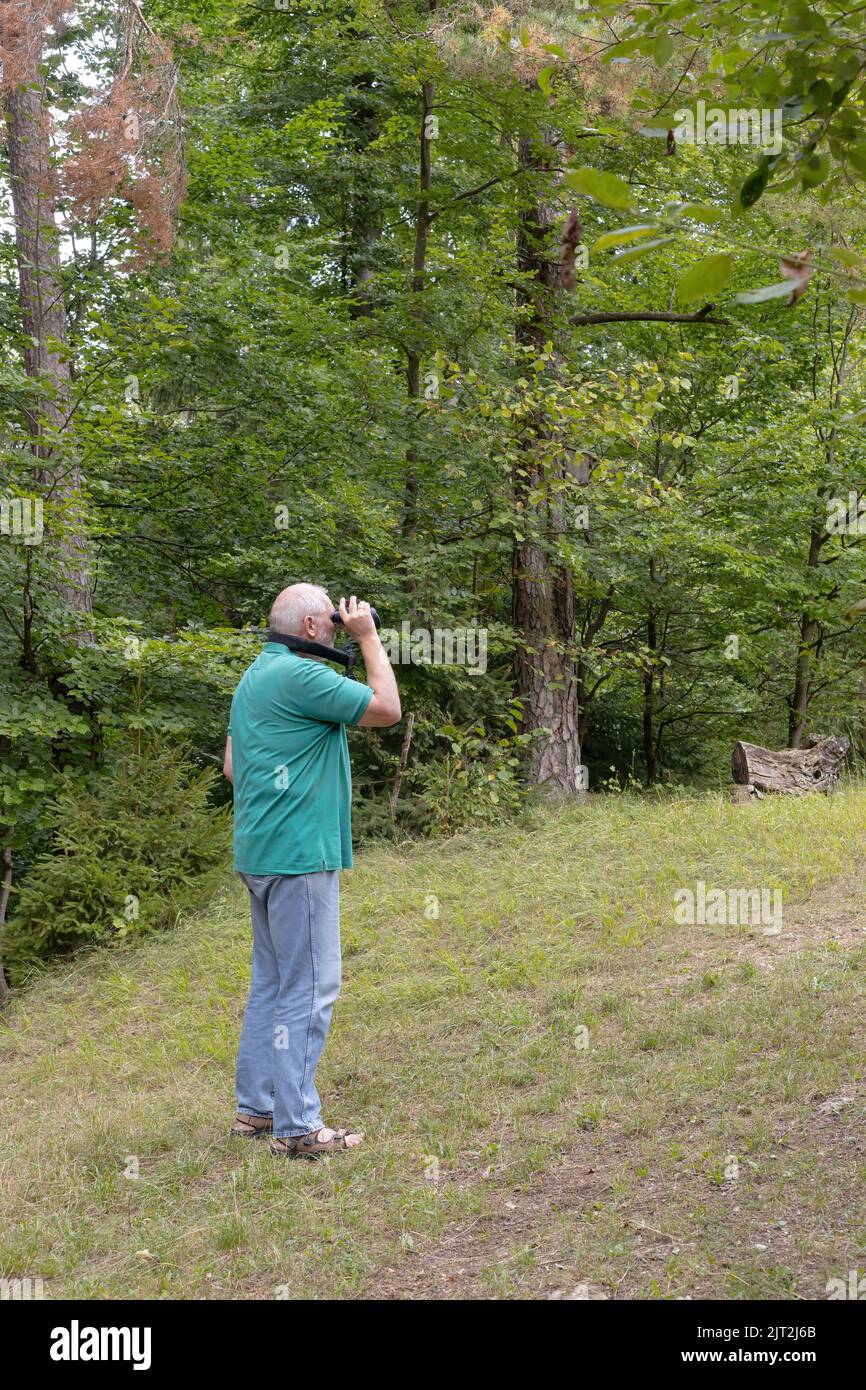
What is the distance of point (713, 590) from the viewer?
13906 millimetres

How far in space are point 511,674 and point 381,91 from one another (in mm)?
7091

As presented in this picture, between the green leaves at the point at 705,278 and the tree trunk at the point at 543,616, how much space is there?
30.8 ft

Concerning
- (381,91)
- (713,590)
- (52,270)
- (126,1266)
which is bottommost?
(126,1266)

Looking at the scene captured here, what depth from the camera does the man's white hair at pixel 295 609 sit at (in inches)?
188

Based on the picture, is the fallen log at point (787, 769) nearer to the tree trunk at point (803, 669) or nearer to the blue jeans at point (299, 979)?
the tree trunk at point (803, 669)

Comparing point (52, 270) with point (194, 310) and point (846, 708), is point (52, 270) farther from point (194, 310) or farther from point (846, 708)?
point (846, 708)

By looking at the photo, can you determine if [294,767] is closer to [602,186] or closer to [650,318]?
[602,186]

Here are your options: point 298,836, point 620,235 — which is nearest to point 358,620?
point 298,836

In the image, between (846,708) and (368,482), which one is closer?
(368,482)

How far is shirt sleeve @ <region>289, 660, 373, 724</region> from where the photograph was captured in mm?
4500

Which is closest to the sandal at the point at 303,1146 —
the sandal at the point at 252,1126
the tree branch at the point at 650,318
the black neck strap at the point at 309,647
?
the sandal at the point at 252,1126

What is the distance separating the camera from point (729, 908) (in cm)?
711

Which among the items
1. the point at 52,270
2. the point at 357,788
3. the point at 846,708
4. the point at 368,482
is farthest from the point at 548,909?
the point at 846,708

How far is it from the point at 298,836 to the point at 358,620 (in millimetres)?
872
